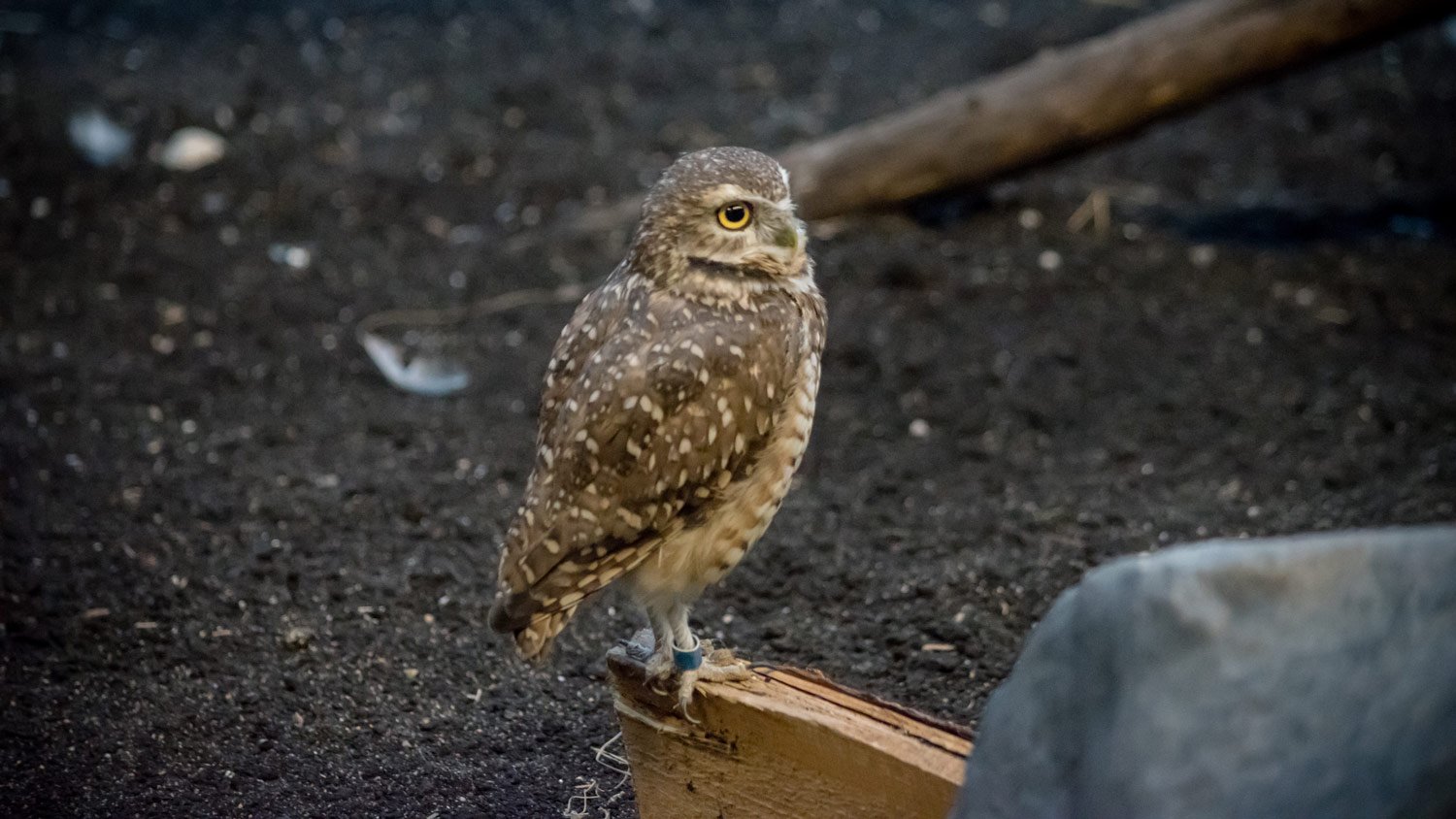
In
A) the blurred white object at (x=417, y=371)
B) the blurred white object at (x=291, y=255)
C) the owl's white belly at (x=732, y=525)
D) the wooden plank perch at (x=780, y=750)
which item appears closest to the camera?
the wooden plank perch at (x=780, y=750)

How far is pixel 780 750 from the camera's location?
9.18ft

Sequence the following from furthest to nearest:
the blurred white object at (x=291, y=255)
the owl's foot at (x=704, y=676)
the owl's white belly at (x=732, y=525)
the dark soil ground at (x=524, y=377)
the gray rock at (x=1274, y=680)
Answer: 1. the blurred white object at (x=291, y=255)
2. the dark soil ground at (x=524, y=377)
3. the owl's white belly at (x=732, y=525)
4. the owl's foot at (x=704, y=676)
5. the gray rock at (x=1274, y=680)

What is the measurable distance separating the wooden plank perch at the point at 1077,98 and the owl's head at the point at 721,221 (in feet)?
9.78

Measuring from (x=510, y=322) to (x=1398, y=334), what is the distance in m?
3.21

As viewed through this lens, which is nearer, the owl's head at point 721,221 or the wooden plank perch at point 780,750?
the wooden plank perch at point 780,750

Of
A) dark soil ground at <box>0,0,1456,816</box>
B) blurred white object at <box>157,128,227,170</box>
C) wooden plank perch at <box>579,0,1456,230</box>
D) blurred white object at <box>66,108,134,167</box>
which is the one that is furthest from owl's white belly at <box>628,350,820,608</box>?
blurred white object at <box>66,108,134,167</box>

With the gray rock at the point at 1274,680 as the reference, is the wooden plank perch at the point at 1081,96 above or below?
above

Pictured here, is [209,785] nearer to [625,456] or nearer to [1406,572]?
[625,456]

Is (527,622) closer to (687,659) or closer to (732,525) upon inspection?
(687,659)

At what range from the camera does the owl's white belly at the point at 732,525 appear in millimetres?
3018

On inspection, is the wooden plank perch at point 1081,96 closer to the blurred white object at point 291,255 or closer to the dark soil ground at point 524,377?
the dark soil ground at point 524,377

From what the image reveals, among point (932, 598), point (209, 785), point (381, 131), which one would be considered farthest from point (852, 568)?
point (381, 131)

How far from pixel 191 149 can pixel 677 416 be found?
4740 mm

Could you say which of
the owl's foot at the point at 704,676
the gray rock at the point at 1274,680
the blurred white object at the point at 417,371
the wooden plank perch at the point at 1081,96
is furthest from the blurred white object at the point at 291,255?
the gray rock at the point at 1274,680
